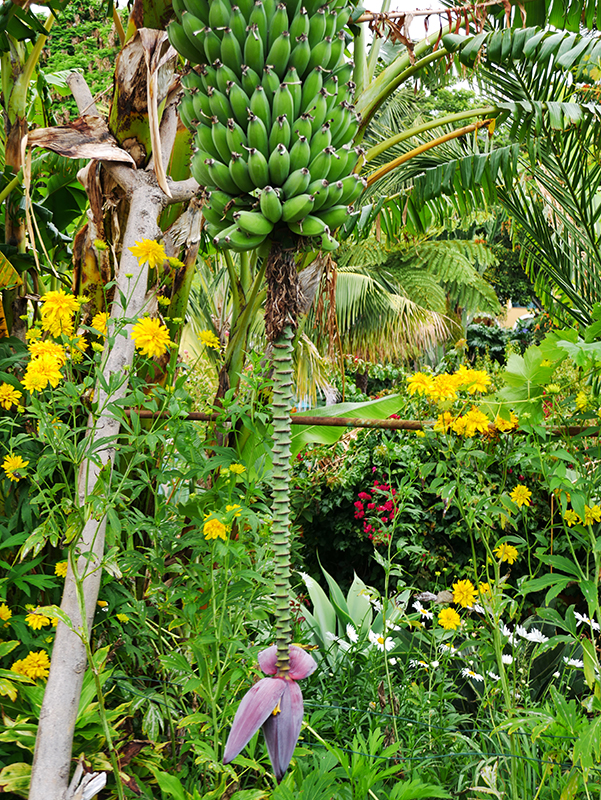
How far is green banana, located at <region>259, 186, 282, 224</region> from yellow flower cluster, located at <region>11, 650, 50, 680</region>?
56.8 inches

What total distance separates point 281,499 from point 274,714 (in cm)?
33

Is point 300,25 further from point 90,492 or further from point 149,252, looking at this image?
point 90,492

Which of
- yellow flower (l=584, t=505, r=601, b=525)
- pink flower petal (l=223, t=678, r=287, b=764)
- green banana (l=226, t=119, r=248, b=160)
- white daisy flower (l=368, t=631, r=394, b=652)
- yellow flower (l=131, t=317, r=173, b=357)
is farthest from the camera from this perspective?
white daisy flower (l=368, t=631, r=394, b=652)

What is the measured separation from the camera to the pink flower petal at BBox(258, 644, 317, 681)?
90cm

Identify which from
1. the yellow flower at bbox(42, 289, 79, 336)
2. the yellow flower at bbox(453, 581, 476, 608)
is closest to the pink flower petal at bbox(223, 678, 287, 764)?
the yellow flower at bbox(453, 581, 476, 608)

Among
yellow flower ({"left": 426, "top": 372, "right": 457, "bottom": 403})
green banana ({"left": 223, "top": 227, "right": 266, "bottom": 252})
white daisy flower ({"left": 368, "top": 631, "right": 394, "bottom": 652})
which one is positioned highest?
green banana ({"left": 223, "top": 227, "right": 266, "bottom": 252})

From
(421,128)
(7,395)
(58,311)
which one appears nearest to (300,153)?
(58,311)

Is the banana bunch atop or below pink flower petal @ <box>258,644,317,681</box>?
atop

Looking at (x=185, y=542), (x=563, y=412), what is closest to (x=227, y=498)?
(x=185, y=542)

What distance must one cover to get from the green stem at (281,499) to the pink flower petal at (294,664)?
0.01 meters

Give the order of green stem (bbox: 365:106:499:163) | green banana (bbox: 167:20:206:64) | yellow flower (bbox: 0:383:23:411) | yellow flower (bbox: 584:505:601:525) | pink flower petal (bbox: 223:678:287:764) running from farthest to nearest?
green stem (bbox: 365:106:499:163), yellow flower (bbox: 0:383:23:411), yellow flower (bbox: 584:505:601:525), green banana (bbox: 167:20:206:64), pink flower petal (bbox: 223:678:287:764)

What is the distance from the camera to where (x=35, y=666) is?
1633mm

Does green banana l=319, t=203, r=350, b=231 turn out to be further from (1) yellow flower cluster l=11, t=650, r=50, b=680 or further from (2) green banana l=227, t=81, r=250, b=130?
(1) yellow flower cluster l=11, t=650, r=50, b=680

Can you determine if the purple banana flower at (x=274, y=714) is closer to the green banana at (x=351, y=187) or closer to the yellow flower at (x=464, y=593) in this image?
the green banana at (x=351, y=187)
